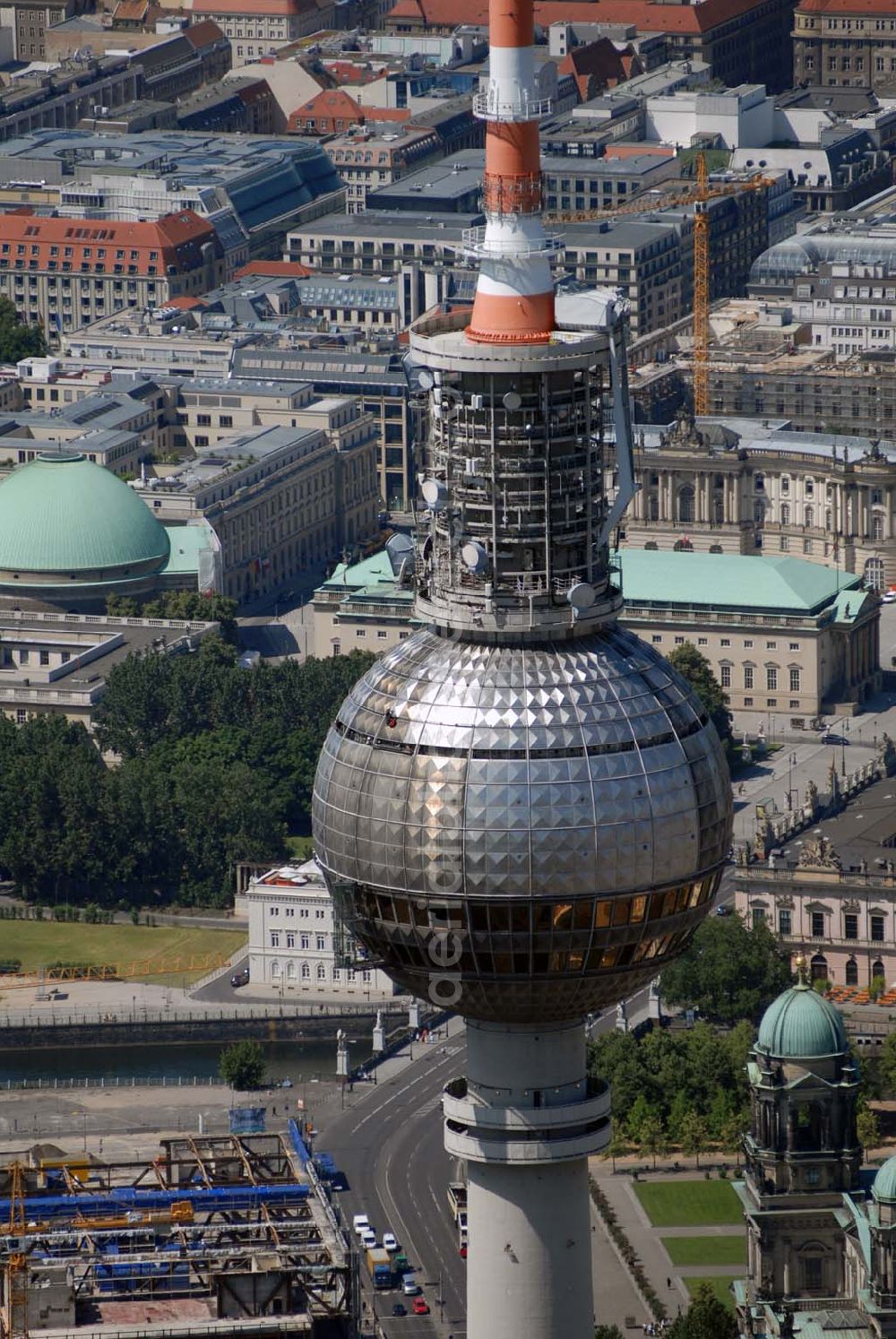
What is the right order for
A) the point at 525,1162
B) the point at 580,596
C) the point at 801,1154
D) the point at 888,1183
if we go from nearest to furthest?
the point at 580,596
the point at 525,1162
the point at 888,1183
the point at 801,1154

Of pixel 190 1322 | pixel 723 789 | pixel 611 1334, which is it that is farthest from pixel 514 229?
pixel 611 1334

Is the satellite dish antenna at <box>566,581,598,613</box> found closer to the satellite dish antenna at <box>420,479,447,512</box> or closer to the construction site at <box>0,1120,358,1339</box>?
the satellite dish antenna at <box>420,479,447,512</box>

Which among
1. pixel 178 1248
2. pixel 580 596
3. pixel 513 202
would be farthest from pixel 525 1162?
pixel 178 1248

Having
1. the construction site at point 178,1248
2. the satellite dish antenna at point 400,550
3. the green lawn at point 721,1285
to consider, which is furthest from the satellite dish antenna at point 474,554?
the green lawn at point 721,1285

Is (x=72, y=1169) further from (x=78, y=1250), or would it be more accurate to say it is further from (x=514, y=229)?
(x=514, y=229)

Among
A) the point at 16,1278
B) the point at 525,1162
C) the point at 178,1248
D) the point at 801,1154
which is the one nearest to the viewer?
the point at 525,1162

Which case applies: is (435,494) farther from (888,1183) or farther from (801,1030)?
(801,1030)
